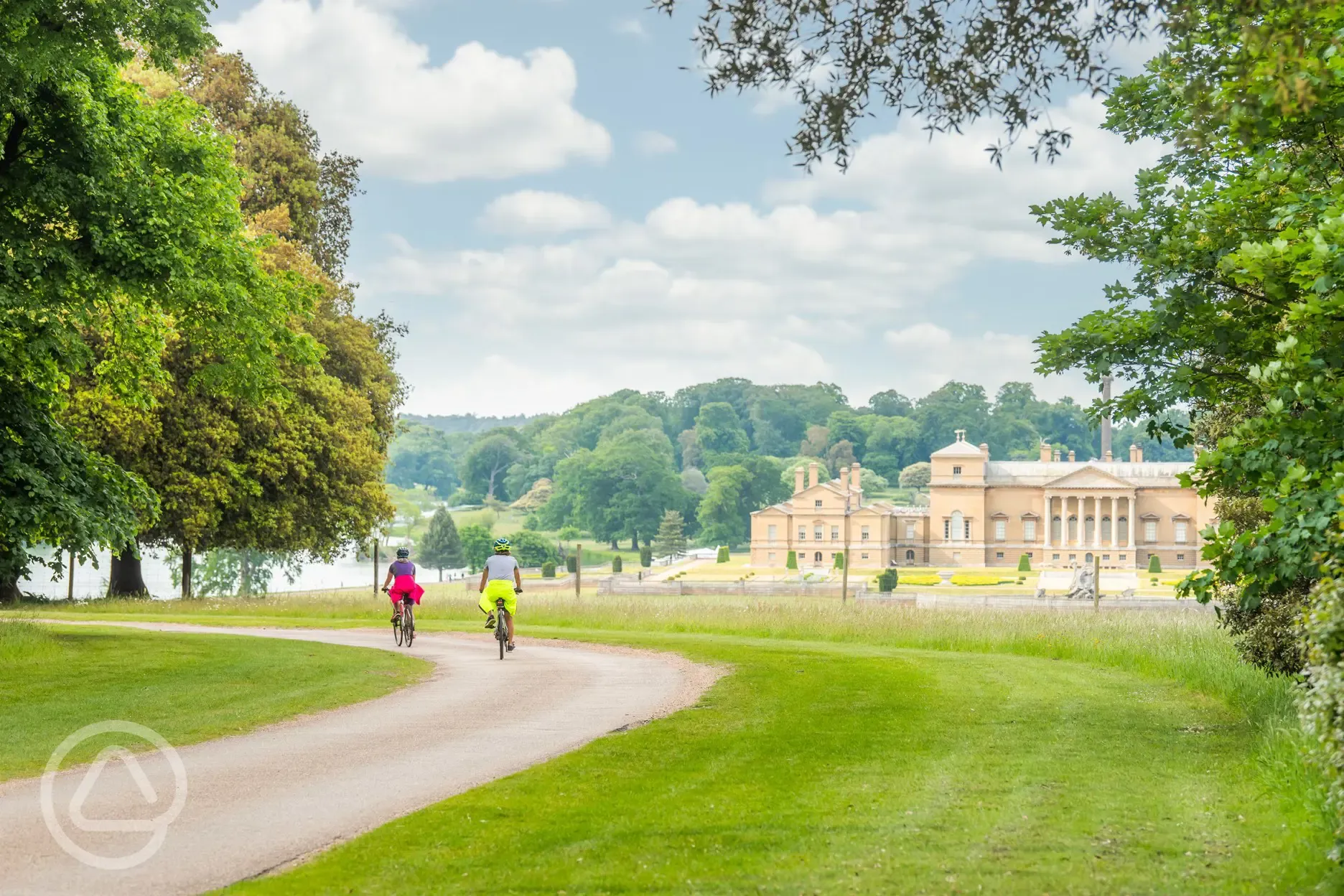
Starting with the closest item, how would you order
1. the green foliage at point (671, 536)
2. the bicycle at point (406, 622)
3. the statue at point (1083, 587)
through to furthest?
1. the bicycle at point (406, 622)
2. the statue at point (1083, 587)
3. the green foliage at point (671, 536)

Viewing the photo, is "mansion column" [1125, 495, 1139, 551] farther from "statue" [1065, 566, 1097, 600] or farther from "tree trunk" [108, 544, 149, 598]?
"tree trunk" [108, 544, 149, 598]

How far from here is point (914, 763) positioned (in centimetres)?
1079

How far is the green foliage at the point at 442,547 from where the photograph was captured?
427ft

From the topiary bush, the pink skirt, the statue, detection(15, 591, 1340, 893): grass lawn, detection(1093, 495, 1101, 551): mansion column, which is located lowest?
the topiary bush

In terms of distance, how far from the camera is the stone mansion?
108000mm

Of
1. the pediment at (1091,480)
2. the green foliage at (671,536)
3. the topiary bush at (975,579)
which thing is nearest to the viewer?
the topiary bush at (975,579)

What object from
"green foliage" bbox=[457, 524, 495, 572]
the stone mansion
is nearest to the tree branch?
the stone mansion

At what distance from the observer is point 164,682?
16.7 m

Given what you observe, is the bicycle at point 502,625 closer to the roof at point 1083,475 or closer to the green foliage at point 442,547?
the roof at point 1083,475

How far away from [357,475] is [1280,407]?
34.0 metres

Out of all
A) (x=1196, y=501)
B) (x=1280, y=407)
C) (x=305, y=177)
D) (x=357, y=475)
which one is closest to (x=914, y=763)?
(x=1280, y=407)

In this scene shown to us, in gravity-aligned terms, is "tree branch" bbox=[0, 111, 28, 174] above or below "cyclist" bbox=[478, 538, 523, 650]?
above

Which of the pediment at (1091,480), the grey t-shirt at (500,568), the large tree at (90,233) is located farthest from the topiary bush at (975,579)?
the large tree at (90,233)

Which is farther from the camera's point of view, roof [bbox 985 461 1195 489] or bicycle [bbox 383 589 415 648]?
roof [bbox 985 461 1195 489]
